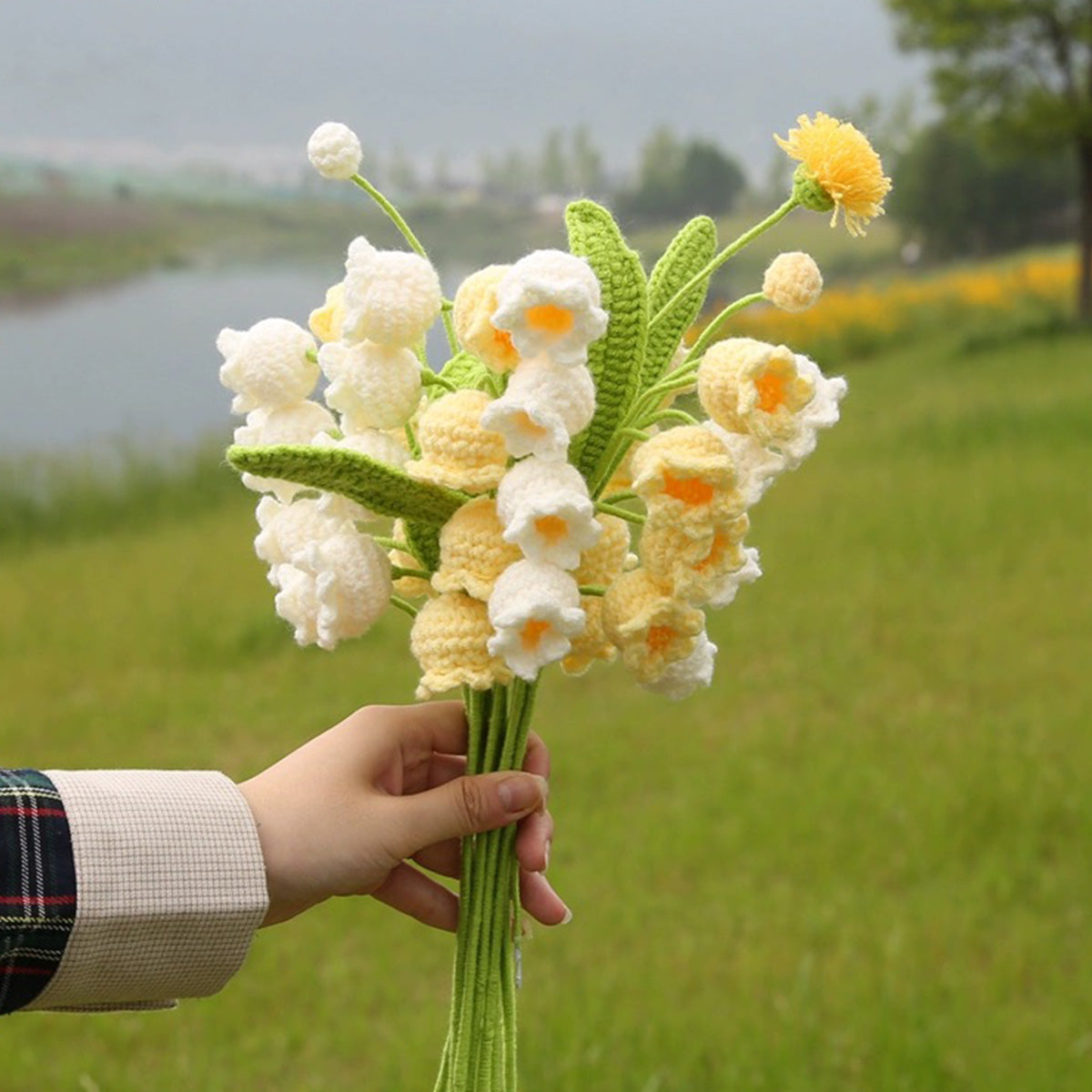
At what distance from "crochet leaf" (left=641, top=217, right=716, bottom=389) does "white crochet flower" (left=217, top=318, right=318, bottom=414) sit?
0.21m

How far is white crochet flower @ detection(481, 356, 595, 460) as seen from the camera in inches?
31.5

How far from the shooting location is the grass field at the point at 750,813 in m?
2.08

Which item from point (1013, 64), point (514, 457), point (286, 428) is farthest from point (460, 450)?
point (1013, 64)

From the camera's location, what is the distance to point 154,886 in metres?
0.92

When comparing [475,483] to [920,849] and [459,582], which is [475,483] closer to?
[459,582]

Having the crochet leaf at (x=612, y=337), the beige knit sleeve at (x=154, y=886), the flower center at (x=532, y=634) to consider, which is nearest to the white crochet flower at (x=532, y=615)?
the flower center at (x=532, y=634)

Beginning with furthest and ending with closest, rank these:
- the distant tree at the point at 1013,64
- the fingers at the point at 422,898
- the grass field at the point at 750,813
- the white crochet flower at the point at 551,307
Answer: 1. the distant tree at the point at 1013,64
2. the grass field at the point at 750,813
3. the fingers at the point at 422,898
4. the white crochet flower at the point at 551,307

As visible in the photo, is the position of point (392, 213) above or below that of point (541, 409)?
above

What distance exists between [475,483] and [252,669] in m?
3.03

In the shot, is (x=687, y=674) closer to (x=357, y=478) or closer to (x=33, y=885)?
(x=357, y=478)

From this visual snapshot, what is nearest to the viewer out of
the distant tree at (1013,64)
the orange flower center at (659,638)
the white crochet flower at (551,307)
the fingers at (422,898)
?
the white crochet flower at (551,307)

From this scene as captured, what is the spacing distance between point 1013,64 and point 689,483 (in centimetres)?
928

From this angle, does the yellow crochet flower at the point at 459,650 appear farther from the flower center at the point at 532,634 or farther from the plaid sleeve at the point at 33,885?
the plaid sleeve at the point at 33,885

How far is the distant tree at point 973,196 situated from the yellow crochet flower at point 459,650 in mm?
9857
